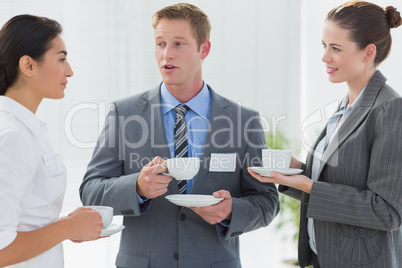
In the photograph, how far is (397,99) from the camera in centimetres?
200

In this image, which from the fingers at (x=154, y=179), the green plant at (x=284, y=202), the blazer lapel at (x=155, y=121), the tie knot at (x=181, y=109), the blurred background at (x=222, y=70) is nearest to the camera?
the fingers at (x=154, y=179)

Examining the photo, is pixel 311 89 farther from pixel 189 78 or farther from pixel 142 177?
pixel 142 177

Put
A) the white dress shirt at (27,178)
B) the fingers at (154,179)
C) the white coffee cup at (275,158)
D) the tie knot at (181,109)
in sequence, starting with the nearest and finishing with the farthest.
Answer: the white dress shirt at (27,178)
the fingers at (154,179)
the white coffee cup at (275,158)
the tie knot at (181,109)

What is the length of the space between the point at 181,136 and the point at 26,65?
88 cm

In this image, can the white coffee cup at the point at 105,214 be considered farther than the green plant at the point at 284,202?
No

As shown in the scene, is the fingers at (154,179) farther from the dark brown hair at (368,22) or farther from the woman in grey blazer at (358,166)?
the dark brown hair at (368,22)

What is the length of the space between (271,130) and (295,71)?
0.90 m

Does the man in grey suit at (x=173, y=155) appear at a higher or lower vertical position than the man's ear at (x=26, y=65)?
lower

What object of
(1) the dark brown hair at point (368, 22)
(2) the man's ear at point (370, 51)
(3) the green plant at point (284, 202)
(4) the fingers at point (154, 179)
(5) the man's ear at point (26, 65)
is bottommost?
(3) the green plant at point (284, 202)

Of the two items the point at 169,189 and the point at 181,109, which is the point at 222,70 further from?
the point at 169,189

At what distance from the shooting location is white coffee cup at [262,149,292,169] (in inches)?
83.4

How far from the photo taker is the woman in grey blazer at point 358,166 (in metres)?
1.95

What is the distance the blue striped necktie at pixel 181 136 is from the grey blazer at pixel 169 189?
55mm

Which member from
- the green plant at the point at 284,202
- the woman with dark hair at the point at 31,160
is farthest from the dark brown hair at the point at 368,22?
the green plant at the point at 284,202
